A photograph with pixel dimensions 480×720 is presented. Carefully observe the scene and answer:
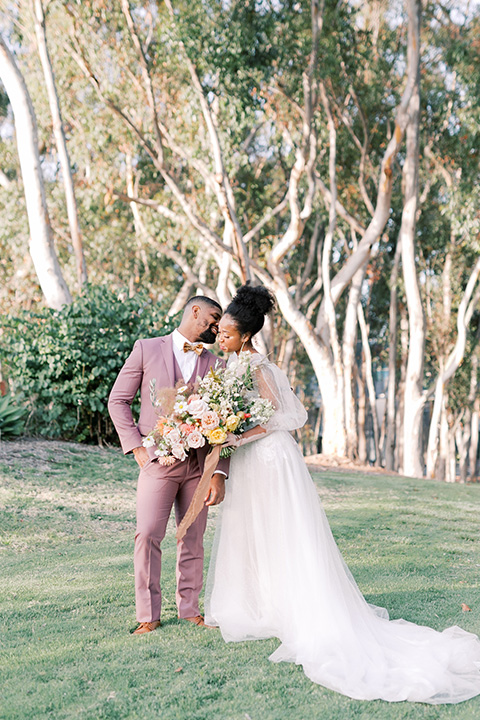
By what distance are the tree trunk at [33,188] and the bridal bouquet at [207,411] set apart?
9207 mm

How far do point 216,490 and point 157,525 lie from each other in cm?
42

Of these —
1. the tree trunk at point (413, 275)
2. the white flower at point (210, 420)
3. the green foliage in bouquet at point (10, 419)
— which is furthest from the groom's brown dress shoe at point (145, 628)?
the tree trunk at point (413, 275)

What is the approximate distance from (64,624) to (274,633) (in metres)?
1.43

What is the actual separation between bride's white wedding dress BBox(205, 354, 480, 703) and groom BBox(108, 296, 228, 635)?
0.63ft

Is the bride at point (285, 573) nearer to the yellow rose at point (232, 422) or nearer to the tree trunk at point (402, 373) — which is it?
the yellow rose at point (232, 422)

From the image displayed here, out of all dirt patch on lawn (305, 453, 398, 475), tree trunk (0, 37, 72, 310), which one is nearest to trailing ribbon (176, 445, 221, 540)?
tree trunk (0, 37, 72, 310)

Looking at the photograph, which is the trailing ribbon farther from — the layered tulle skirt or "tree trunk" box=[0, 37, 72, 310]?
"tree trunk" box=[0, 37, 72, 310]

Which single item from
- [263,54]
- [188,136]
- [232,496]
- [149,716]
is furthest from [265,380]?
[188,136]

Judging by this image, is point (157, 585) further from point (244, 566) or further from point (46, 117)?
point (46, 117)

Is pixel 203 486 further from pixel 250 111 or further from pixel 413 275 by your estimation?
pixel 413 275

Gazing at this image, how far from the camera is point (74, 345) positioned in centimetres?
1188

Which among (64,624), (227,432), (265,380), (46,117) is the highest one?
(46,117)

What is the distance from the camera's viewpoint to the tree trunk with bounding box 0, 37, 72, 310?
1335cm

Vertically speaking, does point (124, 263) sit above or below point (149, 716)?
above
